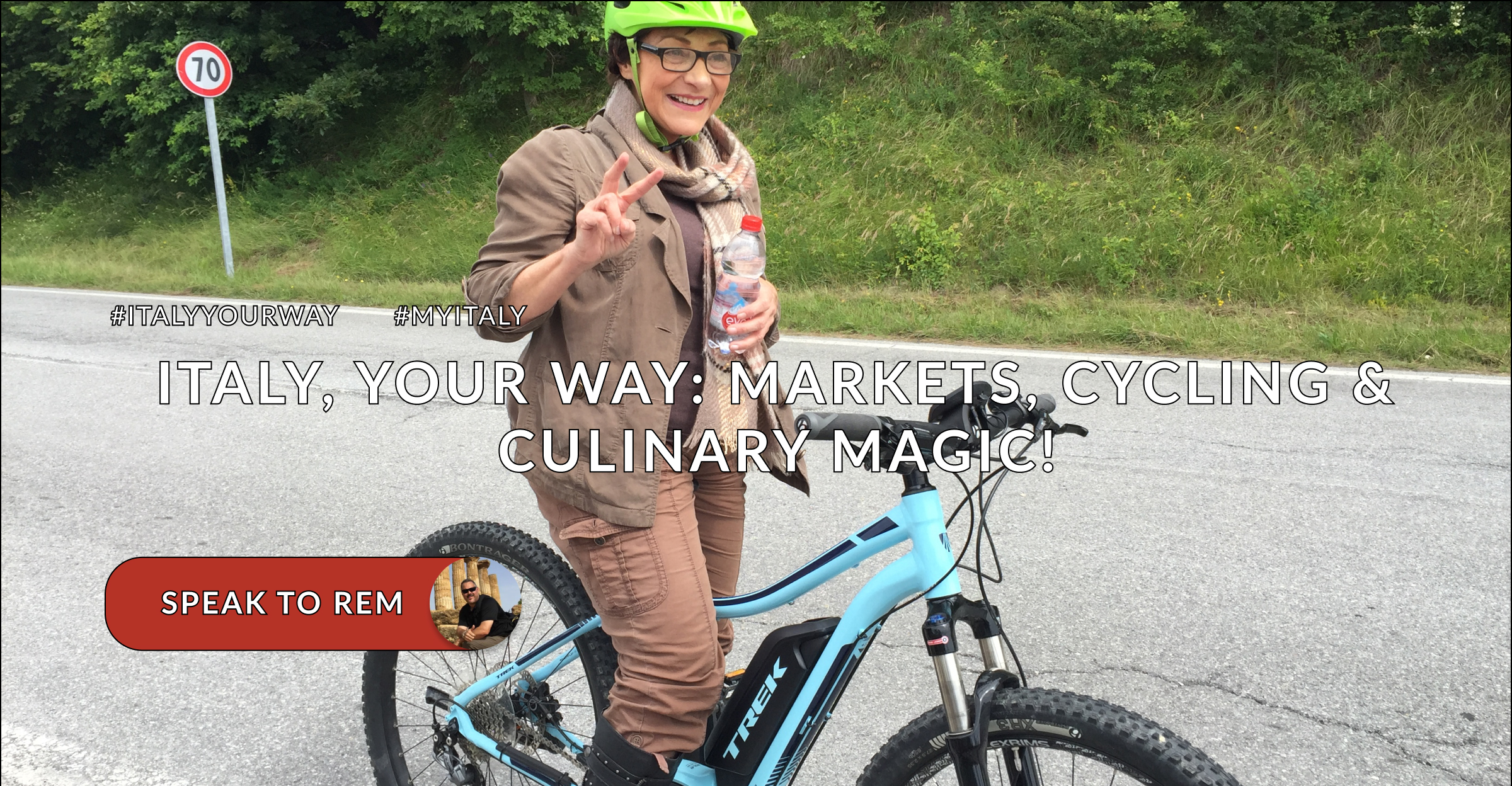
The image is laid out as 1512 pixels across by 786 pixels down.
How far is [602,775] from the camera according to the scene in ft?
7.11

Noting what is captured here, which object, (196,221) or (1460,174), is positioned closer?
(1460,174)

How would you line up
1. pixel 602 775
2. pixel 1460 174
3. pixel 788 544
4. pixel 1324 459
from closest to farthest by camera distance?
pixel 602 775, pixel 788 544, pixel 1324 459, pixel 1460 174

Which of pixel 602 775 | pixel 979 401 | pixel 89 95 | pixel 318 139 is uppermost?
pixel 89 95

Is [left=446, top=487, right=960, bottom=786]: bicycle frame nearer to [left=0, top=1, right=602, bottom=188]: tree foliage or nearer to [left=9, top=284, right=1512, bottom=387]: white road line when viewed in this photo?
[left=9, top=284, right=1512, bottom=387]: white road line

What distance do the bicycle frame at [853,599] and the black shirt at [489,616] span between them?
1.26 ft

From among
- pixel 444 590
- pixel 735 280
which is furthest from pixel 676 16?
pixel 444 590

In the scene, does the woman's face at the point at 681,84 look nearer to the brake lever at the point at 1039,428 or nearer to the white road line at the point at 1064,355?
the brake lever at the point at 1039,428

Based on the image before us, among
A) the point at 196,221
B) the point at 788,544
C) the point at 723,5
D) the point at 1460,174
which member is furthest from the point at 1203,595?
the point at 196,221

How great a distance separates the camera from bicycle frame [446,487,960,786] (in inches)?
72.6

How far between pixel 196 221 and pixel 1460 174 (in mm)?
17377

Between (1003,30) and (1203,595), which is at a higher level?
(1003,30)

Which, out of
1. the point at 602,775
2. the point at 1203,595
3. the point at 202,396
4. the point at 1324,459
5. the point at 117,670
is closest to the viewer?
the point at 602,775

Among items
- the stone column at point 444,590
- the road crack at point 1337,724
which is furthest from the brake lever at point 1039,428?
the road crack at point 1337,724

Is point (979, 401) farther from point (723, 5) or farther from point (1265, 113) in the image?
point (1265, 113)
